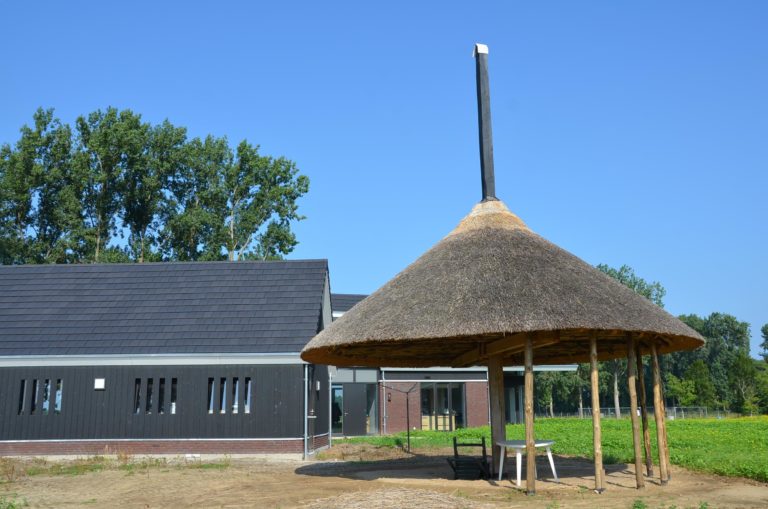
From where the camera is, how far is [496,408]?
48.8 feet

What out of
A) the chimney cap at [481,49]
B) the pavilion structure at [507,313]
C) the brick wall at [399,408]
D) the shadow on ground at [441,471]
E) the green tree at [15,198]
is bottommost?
the shadow on ground at [441,471]

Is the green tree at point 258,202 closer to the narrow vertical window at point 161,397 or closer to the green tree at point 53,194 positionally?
the green tree at point 53,194

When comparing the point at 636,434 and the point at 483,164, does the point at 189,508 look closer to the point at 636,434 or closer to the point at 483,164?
the point at 636,434

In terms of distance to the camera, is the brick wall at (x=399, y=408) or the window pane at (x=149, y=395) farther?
the brick wall at (x=399, y=408)

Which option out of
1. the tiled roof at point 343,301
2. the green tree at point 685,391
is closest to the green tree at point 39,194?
the tiled roof at point 343,301

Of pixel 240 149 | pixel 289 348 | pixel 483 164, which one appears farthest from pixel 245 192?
pixel 483 164

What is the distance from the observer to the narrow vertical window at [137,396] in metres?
21.5

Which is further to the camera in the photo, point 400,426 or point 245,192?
point 245,192

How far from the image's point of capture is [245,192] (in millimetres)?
47750

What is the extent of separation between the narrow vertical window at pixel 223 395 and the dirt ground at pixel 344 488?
2872mm

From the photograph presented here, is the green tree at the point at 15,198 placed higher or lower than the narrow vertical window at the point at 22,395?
higher

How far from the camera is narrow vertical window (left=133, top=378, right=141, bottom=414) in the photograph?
21469 mm

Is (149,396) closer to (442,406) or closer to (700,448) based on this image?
(700,448)

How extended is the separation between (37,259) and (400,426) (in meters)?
27.7
